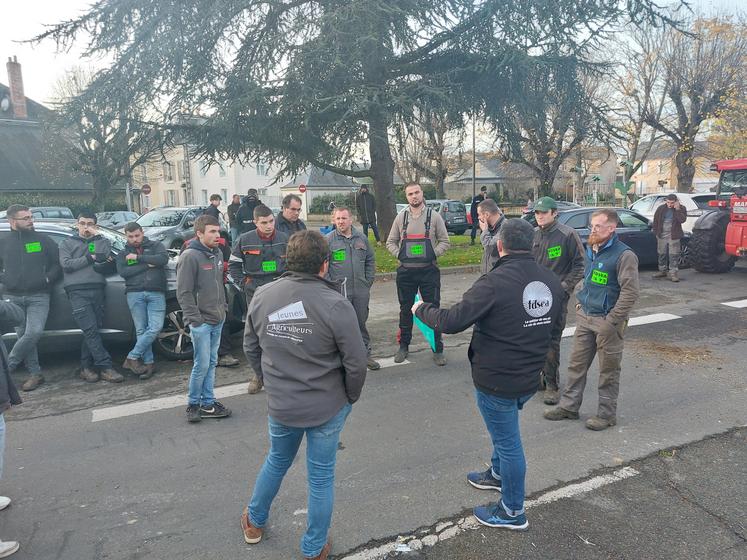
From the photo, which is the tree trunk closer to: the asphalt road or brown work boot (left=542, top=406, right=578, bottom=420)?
the asphalt road

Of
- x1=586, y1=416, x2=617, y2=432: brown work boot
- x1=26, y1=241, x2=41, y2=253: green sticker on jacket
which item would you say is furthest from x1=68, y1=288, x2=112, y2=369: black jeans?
x1=586, y1=416, x2=617, y2=432: brown work boot

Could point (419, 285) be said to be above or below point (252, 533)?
above

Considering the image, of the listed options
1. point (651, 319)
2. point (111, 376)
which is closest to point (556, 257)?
point (651, 319)

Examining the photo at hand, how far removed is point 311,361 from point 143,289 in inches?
155

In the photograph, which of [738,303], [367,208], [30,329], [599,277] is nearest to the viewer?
[599,277]

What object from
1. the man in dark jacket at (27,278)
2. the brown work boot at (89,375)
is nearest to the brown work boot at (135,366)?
the brown work boot at (89,375)

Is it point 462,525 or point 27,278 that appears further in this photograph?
point 27,278

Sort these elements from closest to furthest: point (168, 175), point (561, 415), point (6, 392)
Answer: point (6, 392) < point (561, 415) < point (168, 175)

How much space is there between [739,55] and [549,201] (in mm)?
23786

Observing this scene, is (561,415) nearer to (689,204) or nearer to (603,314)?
(603,314)

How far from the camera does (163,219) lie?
17469 mm

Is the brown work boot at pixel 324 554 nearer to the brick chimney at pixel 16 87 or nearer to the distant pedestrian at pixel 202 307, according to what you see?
the distant pedestrian at pixel 202 307

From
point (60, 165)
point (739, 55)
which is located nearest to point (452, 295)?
point (739, 55)

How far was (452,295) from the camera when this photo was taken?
10.3m
